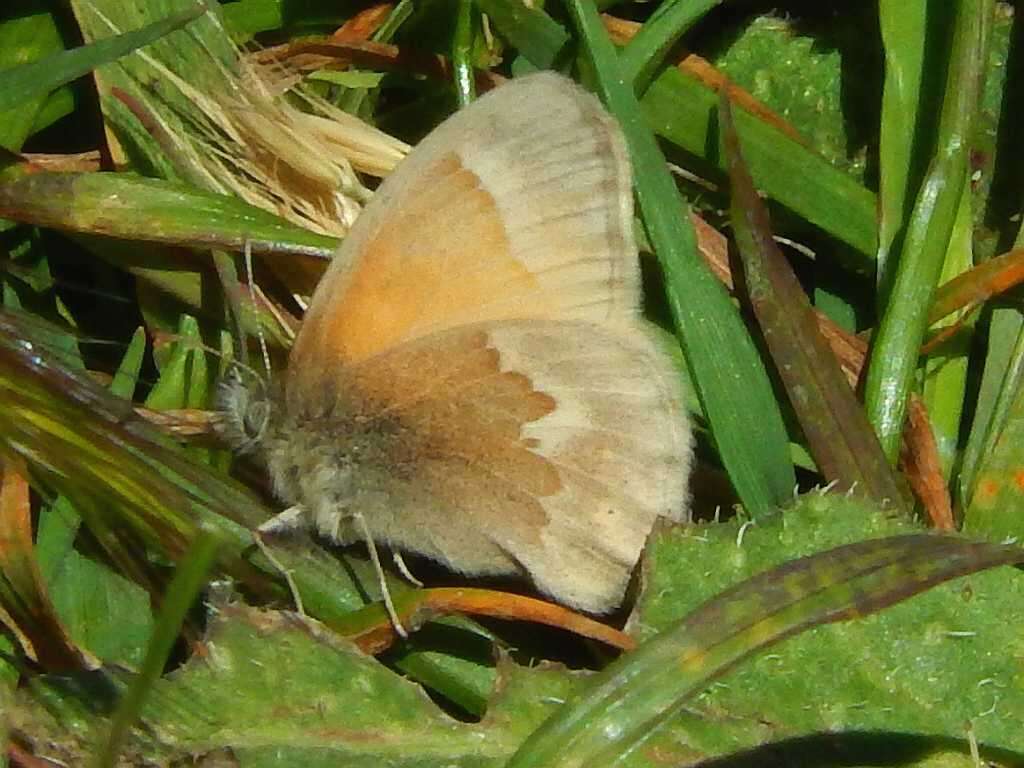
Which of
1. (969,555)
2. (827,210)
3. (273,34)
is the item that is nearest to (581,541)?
(969,555)

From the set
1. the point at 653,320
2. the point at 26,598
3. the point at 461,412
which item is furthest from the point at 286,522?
the point at 653,320

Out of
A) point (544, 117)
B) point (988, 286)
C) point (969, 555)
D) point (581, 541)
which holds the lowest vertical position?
point (581, 541)

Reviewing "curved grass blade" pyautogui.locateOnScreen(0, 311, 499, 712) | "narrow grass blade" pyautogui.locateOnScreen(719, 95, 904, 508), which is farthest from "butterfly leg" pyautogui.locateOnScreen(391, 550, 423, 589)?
"narrow grass blade" pyautogui.locateOnScreen(719, 95, 904, 508)

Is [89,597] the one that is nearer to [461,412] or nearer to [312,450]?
[312,450]

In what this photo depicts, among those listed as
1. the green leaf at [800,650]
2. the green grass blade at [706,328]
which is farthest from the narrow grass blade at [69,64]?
the green leaf at [800,650]

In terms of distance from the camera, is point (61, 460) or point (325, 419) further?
point (325, 419)

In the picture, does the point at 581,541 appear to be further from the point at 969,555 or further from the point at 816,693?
the point at 969,555

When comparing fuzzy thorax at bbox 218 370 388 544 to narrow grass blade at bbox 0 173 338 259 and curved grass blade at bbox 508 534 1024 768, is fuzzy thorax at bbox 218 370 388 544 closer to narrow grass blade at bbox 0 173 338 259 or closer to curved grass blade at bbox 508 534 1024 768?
narrow grass blade at bbox 0 173 338 259
